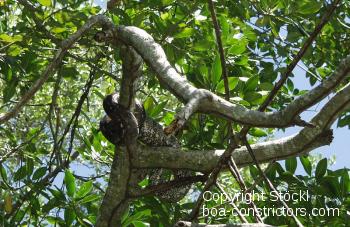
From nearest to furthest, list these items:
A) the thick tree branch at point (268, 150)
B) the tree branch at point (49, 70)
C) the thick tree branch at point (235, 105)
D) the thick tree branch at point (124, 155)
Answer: the thick tree branch at point (235, 105), the thick tree branch at point (268, 150), the tree branch at point (49, 70), the thick tree branch at point (124, 155)

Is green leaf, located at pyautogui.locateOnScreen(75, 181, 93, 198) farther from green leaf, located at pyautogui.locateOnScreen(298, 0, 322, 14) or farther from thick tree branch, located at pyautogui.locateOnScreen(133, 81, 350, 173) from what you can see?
green leaf, located at pyautogui.locateOnScreen(298, 0, 322, 14)

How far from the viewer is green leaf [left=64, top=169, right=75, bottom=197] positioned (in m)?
3.12

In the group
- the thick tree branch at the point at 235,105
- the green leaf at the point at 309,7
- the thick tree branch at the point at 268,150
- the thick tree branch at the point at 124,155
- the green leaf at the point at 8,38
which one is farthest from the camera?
the green leaf at the point at 309,7

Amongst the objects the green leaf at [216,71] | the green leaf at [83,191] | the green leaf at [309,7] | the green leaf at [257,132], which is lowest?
the green leaf at [83,191]

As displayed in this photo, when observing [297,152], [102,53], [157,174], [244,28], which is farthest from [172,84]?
[244,28]

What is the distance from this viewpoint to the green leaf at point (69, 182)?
312cm

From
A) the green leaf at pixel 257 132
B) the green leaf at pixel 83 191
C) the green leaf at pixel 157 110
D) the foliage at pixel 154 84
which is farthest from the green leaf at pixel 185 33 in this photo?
the green leaf at pixel 83 191

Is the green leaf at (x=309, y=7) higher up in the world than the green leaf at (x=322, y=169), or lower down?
higher up

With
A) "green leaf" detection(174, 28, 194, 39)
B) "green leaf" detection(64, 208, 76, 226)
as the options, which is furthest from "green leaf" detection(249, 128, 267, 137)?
"green leaf" detection(64, 208, 76, 226)

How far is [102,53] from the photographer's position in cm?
379

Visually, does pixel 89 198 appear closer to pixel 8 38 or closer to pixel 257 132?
pixel 8 38

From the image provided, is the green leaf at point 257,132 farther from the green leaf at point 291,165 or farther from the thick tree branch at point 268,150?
the thick tree branch at point 268,150

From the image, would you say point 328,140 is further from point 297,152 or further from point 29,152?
point 29,152

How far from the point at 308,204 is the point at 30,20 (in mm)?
2215
